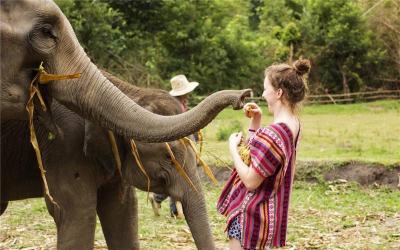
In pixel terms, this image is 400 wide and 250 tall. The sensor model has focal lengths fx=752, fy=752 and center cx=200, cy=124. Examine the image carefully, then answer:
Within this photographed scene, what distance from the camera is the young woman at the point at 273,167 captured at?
430 cm

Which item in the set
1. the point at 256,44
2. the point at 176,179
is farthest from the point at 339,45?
the point at 176,179

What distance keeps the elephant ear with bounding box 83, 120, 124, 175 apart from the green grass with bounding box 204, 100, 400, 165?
4.19ft

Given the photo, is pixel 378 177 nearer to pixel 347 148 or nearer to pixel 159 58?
pixel 347 148

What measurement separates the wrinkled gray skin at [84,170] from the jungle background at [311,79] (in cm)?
216

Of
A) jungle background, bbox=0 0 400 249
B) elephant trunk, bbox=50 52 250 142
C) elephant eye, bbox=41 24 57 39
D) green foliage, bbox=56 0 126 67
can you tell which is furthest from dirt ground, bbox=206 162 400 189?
green foliage, bbox=56 0 126 67

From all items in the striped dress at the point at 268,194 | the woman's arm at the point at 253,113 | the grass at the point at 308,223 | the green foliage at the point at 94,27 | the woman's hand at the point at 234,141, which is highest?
the green foliage at the point at 94,27

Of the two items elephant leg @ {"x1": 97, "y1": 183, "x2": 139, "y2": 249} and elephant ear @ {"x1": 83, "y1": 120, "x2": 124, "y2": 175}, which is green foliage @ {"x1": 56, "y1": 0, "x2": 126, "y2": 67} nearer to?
elephant leg @ {"x1": 97, "y1": 183, "x2": 139, "y2": 249}

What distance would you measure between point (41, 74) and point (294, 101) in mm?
1481

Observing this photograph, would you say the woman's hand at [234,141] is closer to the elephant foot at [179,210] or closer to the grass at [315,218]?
the grass at [315,218]

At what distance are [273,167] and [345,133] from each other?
12.9 m

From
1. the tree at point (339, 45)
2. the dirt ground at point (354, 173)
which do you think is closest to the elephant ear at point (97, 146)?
the dirt ground at point (354, 173)

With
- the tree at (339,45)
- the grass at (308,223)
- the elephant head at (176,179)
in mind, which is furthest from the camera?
the tree at (339,45)

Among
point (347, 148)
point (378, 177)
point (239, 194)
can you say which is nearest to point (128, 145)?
point (239, 194)

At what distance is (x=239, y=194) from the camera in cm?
453
